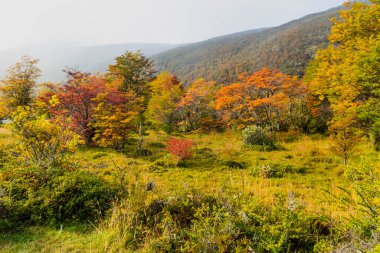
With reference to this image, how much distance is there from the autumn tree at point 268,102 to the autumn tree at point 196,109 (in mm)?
1570

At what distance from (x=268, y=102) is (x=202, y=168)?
11.7 m

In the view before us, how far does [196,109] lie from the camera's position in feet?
78.2

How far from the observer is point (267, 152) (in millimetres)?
13477

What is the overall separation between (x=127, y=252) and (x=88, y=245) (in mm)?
773

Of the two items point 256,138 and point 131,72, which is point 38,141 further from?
point 131,72

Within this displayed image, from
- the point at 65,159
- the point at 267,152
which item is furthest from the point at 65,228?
the point at 267,152

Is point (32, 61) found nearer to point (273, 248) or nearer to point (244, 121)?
point (244, 121)

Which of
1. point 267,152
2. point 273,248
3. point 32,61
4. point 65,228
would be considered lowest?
point 267,152

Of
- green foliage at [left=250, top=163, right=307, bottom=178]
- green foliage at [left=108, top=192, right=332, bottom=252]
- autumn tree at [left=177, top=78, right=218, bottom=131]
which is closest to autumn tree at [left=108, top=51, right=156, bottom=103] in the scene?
autumn tree at [left=177, top=78, right=218, bottom=131]

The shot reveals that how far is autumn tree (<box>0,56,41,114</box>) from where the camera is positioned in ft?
65.8

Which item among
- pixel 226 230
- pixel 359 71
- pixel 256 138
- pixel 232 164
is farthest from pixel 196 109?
pixel 226 230

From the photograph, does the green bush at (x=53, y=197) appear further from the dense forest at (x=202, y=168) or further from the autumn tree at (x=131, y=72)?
the autumn tree at (x=131, y=72)

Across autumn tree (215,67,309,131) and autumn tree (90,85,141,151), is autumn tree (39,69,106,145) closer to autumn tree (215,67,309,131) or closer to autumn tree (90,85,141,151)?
autumn tree (90,85,141,151)

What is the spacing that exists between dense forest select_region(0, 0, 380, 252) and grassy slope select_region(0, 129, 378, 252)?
42 millimetres
